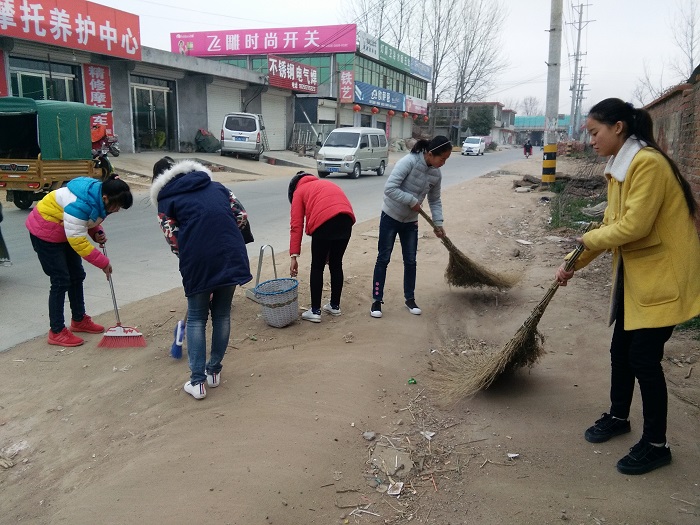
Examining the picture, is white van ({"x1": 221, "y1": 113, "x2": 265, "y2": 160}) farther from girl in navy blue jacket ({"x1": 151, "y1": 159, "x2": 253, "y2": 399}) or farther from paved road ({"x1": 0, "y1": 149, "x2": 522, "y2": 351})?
girl in navy blue jacket ({"x1": 151, "y1": 159, "x2": 253, "y2": 399})

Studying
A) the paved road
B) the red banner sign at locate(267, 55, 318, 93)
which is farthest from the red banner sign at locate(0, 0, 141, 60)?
the red banner sign at locate(267, 55, 318, 93)

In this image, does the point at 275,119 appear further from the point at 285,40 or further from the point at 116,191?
the point at 116,191

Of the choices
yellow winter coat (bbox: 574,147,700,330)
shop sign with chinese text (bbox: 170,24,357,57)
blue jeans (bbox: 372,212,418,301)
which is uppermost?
shop sign with chinese text (bbox: 170,24,357,57)

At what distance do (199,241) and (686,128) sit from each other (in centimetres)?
509

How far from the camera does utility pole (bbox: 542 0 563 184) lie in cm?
1451

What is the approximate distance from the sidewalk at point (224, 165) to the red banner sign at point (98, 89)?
4.16 ft

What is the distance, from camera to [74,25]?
51.9 ft

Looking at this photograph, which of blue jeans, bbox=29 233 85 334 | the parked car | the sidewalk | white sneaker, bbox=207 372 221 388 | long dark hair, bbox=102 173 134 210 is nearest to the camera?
white sneaker, bbox=207 372 221 388

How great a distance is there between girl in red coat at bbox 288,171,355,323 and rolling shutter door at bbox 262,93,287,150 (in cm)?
2479

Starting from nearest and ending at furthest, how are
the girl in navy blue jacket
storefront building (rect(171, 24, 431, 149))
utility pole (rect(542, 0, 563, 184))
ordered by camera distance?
the girl in navy blue jacket → utility pole (rect(542, 0, 563, 184)) → storefront building (rect(171, 24, 431, 149))

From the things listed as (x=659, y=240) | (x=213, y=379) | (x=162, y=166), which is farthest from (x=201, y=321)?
(x=659, y=240)

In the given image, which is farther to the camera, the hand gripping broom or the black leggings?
the black leggings

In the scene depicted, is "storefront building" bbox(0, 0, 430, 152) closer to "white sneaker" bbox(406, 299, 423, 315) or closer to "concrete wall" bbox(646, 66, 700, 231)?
"white sneaker" bbox(406, 299, 423, 315)

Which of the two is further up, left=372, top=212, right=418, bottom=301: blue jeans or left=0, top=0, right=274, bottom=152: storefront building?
left=0, top=0, right=274, bottom=152: storefront building
